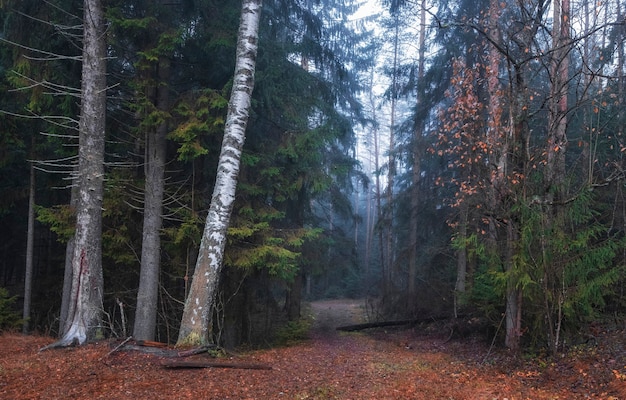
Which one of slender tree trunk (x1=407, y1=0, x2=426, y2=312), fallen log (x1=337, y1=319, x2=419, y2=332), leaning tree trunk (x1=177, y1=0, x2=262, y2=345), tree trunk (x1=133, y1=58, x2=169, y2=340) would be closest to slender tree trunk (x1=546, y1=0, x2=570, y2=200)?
leaning tree trunk (x1=177, y1=0, x2=262, y2=345)

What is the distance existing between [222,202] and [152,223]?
287cm

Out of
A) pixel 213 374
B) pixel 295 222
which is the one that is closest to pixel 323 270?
pixel 295 222

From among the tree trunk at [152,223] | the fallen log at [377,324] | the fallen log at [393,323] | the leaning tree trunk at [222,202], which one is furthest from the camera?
the fallen log at [377,324]

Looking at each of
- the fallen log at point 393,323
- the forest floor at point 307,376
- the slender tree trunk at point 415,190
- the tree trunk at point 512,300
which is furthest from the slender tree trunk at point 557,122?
the slender tree trunk at point 415,190

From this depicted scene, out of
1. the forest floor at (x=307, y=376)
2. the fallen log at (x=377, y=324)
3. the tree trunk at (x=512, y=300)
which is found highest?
the tree trunk at (x=512, y=300)

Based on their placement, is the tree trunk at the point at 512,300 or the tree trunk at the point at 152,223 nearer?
the tree trunk at the point at 512,300

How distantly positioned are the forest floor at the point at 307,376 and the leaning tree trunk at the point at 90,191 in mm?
764

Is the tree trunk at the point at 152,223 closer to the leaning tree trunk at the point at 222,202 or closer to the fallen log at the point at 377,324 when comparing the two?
the leaning tree trunk at the point at 222,202

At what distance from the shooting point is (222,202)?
736cm

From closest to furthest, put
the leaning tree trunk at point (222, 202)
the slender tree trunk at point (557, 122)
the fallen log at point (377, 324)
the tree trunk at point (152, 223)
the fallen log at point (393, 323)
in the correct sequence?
the leaning tree trunk at point (222, 202) < the slender tree trunk at point (557, 122) < the tree trunk at point (152, 223) < the fallen log at point (393, 323) < the fallen log at point (377, 324)

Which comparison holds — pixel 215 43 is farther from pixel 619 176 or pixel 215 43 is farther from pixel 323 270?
pixel 323 270

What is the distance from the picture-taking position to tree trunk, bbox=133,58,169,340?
30.2 feet

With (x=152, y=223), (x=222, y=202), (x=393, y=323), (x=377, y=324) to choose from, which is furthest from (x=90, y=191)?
(x=393, y=323)

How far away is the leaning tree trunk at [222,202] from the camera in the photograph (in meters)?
6.96
